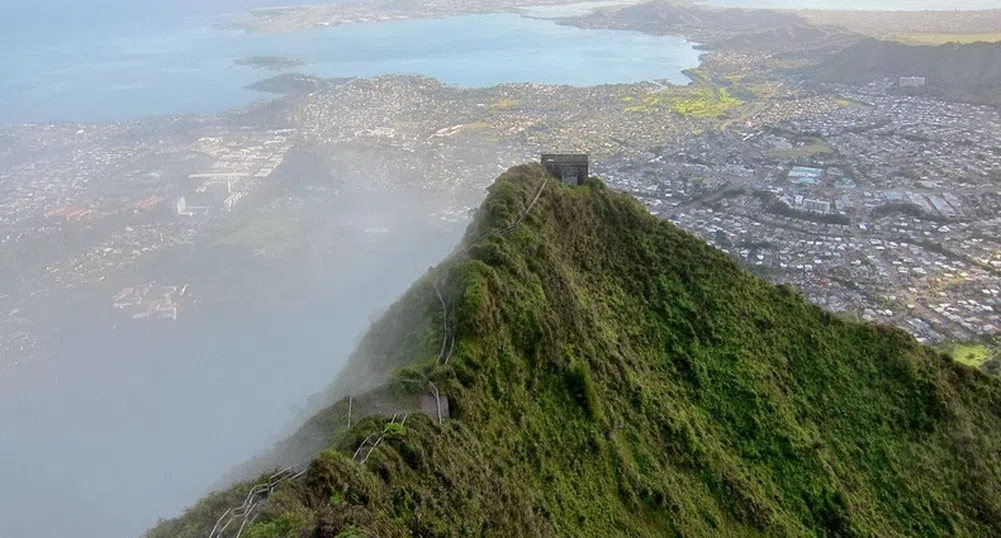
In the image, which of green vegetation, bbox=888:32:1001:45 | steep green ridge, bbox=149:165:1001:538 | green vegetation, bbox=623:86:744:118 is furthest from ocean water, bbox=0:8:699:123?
steep green ridge, bbox=149:165:1001:538

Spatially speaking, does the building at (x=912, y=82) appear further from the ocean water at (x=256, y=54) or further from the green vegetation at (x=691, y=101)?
the ocean water at (x=256, y=54)

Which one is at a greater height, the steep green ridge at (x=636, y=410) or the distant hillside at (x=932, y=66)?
the distant hillside at (x=932, y=66)

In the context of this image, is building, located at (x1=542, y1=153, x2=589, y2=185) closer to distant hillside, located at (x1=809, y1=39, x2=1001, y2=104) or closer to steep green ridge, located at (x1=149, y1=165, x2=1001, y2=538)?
steep green ridge, located at (x1=149, y1=165, x2=1001, y2=538)

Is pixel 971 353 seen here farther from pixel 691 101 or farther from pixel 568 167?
pixel 691 101

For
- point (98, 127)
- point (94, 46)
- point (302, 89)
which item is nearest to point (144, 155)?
point (98, 127)

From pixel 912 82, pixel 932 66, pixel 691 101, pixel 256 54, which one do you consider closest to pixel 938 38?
pixel 932 66

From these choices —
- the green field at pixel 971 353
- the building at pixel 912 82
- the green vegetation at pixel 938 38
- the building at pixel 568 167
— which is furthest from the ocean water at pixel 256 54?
the building at pixel 568 167

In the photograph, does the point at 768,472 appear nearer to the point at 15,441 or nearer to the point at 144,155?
the point at 15,441
